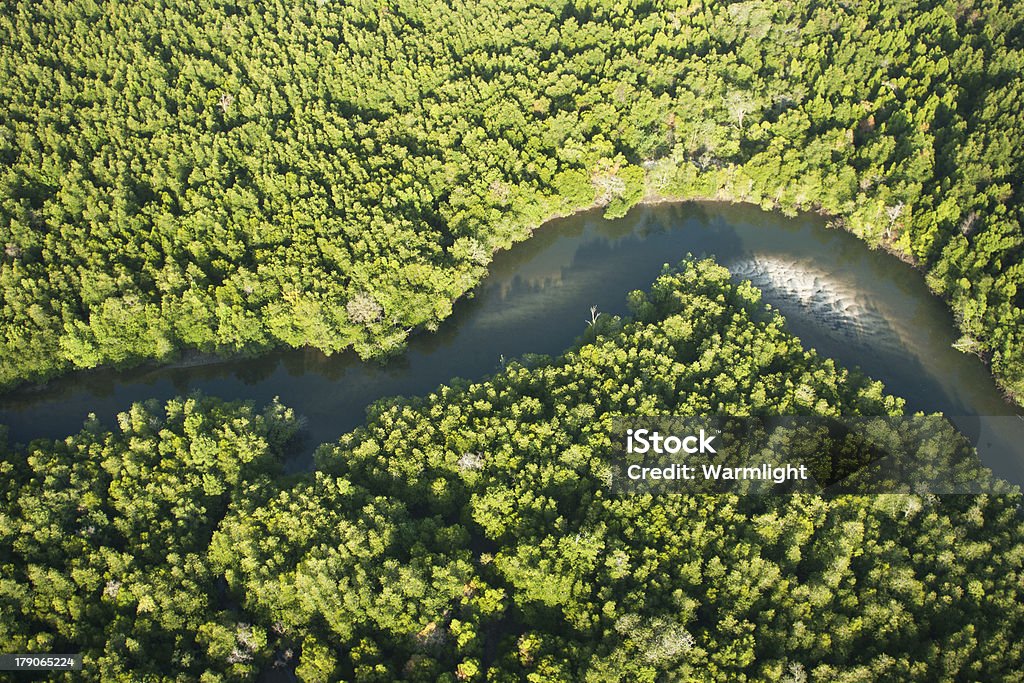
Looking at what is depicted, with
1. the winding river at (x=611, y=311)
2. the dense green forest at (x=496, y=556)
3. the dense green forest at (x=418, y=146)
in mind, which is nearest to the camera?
the dense green forest at (x=496, y=556)

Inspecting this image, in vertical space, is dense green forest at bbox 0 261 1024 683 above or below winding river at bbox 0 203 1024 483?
below

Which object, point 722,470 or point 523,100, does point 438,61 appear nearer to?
point 523,100

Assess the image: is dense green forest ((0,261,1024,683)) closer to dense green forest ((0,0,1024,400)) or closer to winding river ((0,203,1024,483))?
winding river ((0,203,1024,483))

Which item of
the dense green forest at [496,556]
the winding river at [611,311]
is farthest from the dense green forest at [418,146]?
the dense green forest at [496,556]

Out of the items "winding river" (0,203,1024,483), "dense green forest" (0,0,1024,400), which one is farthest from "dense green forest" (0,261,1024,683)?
"dense green forest" (0,0,1024,400)

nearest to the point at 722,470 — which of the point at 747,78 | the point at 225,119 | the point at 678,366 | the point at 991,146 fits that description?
the point at 678,366

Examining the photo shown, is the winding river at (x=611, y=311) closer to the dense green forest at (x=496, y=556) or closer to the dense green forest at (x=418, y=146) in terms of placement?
the dense green forest at (x=418, y=146)

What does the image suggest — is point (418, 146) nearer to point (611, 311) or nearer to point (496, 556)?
point (611, 311)
